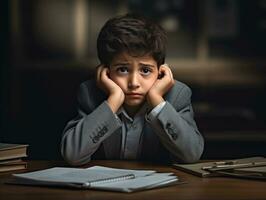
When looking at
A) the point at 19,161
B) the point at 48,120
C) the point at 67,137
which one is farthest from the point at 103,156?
the point at 48,120

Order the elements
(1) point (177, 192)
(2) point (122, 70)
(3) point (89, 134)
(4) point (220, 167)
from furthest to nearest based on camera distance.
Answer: (2) point (122, 70) < (3) point (89, 134) < (4) point (220, 167) < (1) point (177, 192)

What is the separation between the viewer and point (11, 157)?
1538 mm

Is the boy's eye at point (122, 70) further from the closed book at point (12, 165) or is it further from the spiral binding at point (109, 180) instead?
the spiral binding at point (109, 180)

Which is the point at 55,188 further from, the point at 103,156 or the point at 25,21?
the point at 25,21

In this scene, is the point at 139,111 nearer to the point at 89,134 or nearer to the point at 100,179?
the point at 89,134

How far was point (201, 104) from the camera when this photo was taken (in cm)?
392

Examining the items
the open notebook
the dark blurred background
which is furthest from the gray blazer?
the dark blurred background

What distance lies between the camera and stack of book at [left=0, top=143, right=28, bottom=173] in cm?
152

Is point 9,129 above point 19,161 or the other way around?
the other way around

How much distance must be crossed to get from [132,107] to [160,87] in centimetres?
12

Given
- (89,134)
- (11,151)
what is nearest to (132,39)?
(89,134)

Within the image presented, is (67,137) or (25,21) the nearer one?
(67,137)

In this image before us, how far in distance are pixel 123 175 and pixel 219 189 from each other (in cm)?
19

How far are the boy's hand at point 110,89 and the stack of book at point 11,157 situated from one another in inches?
10.6
